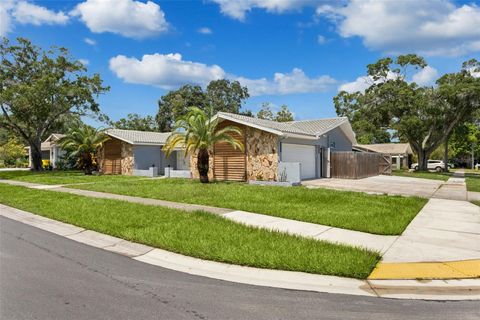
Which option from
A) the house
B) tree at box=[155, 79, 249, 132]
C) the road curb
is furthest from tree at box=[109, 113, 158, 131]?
the road curb

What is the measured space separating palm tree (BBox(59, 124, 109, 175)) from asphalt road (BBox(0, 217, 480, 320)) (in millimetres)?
23014

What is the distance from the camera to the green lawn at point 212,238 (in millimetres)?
5934

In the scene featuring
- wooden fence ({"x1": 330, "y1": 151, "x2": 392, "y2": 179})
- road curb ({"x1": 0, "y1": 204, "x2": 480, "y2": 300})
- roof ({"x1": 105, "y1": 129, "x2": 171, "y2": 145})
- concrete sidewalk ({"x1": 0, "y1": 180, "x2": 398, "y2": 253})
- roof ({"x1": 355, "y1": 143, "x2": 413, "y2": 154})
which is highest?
roof ({"x1": 105, "y1": 129, "x2": 171, "y2": 145})

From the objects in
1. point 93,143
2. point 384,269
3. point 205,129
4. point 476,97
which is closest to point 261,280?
point 384,269

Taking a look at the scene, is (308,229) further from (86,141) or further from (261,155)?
(86,141)

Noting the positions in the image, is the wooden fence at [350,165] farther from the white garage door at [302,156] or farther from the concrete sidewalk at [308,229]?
the concrete sidewalk at [308,229]

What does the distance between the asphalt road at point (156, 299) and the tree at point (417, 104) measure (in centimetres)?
3154

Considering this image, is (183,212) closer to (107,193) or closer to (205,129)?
(107,193)

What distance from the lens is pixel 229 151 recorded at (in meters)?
20.8

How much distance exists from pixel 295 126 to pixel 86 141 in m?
15.8

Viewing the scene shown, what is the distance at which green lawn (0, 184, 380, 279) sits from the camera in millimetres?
5934

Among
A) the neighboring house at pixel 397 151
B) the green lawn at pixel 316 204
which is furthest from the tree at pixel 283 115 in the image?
the green lawn at pixel 316 204

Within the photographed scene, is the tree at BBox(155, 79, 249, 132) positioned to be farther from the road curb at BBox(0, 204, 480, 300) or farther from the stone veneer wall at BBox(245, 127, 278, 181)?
the road curb at BBox(0, 204, 480, 300)

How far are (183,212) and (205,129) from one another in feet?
29.3
